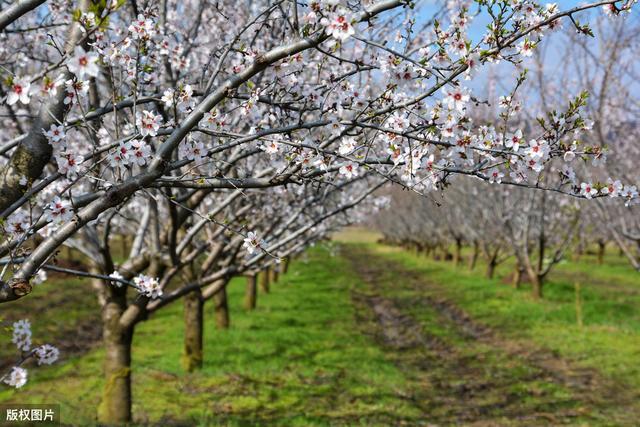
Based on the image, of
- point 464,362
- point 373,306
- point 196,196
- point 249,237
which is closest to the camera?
point 249,237

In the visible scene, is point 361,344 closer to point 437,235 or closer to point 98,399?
point 98,399

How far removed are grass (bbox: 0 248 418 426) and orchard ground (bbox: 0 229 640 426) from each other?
42mm

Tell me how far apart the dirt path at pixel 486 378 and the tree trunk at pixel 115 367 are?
16.2ft

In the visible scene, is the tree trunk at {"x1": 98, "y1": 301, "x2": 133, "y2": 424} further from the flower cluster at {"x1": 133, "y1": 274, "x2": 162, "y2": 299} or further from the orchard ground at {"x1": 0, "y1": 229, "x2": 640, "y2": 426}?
the flower cluster at {"x1": 133, "y1": 274, "x2": 162, "y2": 299}

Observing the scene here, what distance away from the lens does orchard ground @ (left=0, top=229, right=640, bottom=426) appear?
9422 millimetres

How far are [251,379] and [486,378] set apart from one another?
5.02m

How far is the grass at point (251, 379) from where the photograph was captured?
9188 millimetres

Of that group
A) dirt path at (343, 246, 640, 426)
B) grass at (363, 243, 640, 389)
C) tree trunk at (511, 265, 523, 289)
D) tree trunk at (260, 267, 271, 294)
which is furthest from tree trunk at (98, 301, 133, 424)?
tree trunk at (511, 265, 523, 289)

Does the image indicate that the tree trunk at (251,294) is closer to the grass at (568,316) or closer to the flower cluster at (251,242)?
the grass at (568,316)

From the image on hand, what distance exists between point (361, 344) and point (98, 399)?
7272 mm

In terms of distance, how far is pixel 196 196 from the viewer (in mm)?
7090

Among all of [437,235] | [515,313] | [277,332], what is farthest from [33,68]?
[437,235]

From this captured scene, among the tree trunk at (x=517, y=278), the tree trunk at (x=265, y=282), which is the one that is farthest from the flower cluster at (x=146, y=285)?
the tree trunk at (x=517, y=278)

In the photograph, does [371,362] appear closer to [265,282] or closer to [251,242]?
[251,242]
